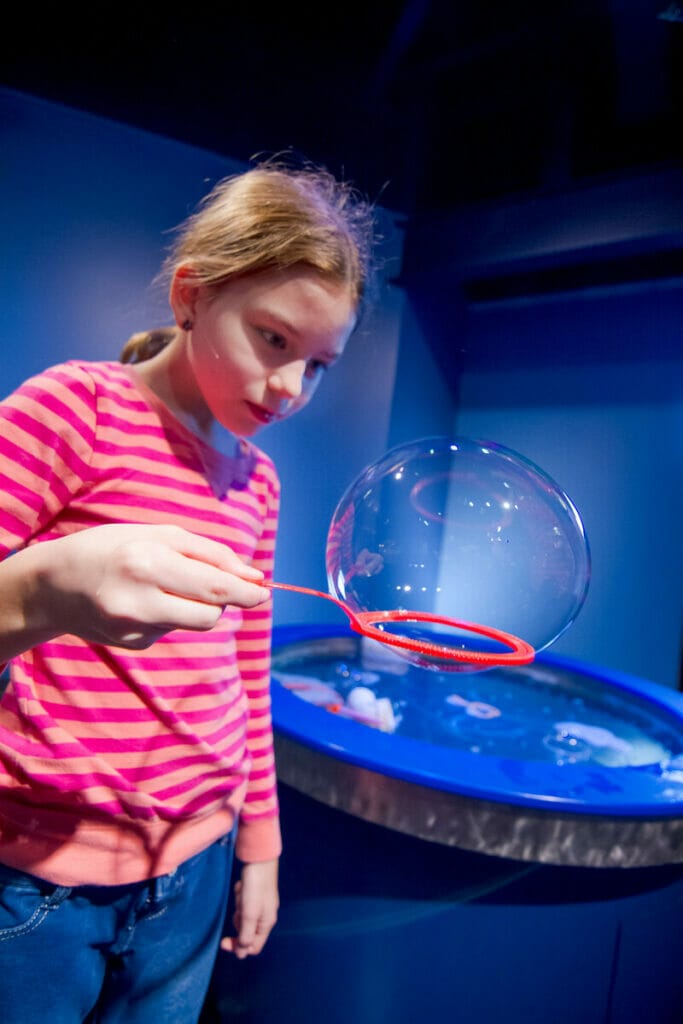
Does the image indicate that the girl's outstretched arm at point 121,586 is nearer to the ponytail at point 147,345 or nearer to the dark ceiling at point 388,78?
the ponytail at point 147,345

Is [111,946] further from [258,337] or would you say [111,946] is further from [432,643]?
[258,337]

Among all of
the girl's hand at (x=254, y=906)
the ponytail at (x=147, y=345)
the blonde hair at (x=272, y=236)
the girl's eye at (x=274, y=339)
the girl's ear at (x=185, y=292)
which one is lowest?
the girl's hand at (x=254, y=906)

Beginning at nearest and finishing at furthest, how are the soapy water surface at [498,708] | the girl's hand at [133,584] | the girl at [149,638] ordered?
the girl's hand at [133,584]
the girl at [149,638]
the soapy water surface at [498,708]

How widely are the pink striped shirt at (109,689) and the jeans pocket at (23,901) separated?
0.02 m

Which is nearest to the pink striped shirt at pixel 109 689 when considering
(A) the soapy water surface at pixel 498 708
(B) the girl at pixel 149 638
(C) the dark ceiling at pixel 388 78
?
(B) the girl at pixel 149 638

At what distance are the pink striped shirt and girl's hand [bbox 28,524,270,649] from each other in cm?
14

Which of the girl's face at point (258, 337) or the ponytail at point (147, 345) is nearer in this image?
the girl's face at point (258, 337)

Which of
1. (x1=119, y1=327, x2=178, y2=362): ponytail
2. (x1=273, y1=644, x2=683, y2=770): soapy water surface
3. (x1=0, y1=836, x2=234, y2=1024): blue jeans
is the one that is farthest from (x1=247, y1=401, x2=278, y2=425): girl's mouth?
(x1=273, y1=644, x2=683, y2=770): soapy water surface

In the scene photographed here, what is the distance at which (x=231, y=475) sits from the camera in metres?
0.82

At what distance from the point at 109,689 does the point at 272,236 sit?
0.55 metres

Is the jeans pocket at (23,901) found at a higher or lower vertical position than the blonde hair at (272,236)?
lower

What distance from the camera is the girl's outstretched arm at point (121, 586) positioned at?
0.44 m

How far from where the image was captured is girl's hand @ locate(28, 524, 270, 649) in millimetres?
440

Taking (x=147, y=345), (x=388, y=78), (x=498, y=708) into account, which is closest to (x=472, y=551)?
(x=147, y=345)
